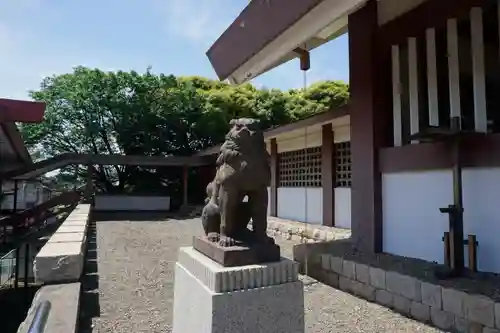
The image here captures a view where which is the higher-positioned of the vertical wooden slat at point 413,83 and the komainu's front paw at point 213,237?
the vertical wooden slat at point 413,83

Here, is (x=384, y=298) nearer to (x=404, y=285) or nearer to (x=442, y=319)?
(x=404, y=285)

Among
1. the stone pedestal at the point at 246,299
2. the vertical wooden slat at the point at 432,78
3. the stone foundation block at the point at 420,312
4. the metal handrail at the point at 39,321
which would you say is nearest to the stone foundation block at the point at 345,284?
the stone foundation block at the point at 420,312

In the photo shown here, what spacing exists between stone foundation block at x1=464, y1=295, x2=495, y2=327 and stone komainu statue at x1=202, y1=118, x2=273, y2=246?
84.0 inches

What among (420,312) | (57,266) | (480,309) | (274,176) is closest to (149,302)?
(57,266)

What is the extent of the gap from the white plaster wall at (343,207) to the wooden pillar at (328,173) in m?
0.11

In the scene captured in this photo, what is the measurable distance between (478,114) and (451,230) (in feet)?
4.81

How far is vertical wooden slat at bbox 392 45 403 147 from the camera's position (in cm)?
534

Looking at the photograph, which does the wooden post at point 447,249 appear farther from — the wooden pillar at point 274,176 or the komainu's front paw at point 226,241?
the wooden pillar at point 274,176

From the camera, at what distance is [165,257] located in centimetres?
698

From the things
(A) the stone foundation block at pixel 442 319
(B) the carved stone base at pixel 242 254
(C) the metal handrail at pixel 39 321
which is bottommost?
(A) the stone foundation block at pixel 442 319

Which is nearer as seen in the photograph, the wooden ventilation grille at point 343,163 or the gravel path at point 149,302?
the gravel path at point 149,302

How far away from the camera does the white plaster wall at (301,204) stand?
8.83 m

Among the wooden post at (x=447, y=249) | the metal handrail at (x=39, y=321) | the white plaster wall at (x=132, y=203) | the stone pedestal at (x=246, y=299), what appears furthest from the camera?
the white plaster wall at (x=132, y=203)

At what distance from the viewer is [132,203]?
17.4 m
